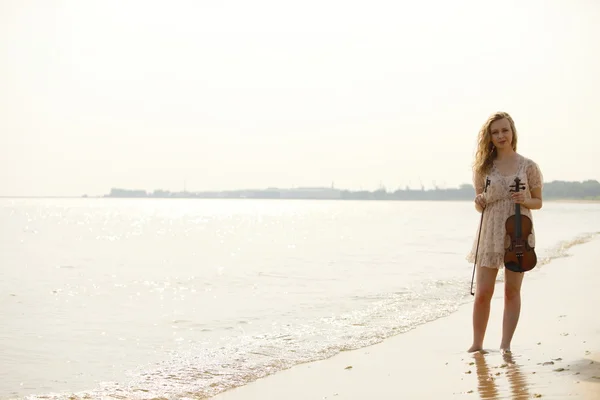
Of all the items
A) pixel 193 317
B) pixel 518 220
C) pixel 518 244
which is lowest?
pixel 193 317

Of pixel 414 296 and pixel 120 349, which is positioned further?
→ pixel 414 296

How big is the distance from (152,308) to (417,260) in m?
12.5

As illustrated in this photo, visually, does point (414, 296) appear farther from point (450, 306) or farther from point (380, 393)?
point (380, 393)

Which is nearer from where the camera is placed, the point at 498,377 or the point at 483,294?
the point at 498,377

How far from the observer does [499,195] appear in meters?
5.67

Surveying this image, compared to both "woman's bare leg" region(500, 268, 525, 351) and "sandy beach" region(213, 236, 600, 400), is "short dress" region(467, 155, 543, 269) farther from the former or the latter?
"sandy beach" region(213, 236, 600, 400)

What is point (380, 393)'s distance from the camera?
16.9 feet

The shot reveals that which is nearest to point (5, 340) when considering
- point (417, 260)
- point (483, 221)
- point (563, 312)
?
point (483, 221)

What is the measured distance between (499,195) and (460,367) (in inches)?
62.1

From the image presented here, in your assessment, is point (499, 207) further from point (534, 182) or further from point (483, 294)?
point (483, 294)

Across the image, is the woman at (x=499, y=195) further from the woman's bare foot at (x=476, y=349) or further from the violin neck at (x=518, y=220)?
the woman's bare foot at (x=476, y=349)

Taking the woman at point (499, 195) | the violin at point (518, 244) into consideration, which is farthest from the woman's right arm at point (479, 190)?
the violin at point (518, 244)

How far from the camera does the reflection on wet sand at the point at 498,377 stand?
4.60 m

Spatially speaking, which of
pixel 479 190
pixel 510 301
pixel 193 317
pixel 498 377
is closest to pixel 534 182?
pixel 479 190
